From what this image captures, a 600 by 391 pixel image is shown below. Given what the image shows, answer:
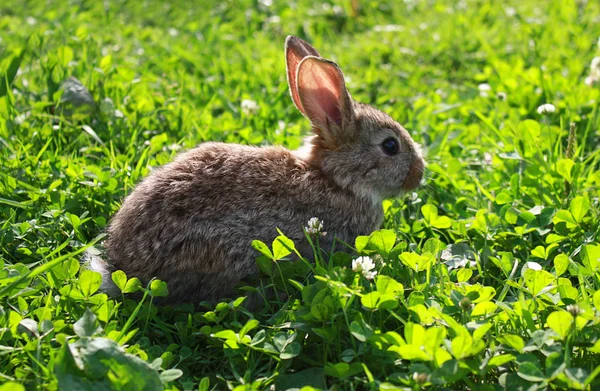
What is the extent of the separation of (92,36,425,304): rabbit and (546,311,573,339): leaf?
1339 mm

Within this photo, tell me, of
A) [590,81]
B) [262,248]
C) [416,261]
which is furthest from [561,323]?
[590,81]

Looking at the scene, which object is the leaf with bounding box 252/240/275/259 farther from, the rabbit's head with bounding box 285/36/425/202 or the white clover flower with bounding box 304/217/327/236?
the rabbit's head with bounding box 285/36/425/202

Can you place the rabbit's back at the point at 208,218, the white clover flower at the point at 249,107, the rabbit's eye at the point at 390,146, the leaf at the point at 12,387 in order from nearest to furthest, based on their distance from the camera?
the leaf at the point at 12,387 < the rabbit's back at the point at 208,218 < the rabbit's eye at the point at 390,146 < the white clover flower at the point at 249,107

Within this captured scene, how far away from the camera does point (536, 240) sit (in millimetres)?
3873

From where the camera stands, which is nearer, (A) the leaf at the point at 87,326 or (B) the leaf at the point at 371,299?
(A) the leaf at the point at 87,326

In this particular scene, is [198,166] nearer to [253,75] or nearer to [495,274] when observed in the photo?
[495,274]

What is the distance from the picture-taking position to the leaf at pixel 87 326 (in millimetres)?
2775

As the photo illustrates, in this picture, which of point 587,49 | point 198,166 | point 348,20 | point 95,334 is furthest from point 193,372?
point 348,20

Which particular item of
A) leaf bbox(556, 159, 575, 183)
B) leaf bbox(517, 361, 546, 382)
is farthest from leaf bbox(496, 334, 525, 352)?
leaf bbox(556, 159, 575, 183)

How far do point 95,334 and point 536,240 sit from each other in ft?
7.83

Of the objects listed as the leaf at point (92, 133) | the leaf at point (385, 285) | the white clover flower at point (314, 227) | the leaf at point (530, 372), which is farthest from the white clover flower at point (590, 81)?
the leaf at point (92, 133)

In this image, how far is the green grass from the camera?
9.00 feet

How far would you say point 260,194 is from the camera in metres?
3.62

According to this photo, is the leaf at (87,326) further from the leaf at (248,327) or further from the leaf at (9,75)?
the leaf at (9,75)
